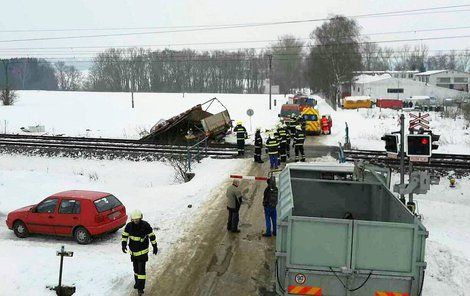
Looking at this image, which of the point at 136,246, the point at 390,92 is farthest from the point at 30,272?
the point at 390,92

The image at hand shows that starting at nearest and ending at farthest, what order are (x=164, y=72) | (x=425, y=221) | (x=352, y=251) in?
(x=352, y=251) → (x=425, y=221) → (x=164, y=72)

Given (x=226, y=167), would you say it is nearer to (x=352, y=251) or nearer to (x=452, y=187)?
(x=452, y=187)

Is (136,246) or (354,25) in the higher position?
(354,25)

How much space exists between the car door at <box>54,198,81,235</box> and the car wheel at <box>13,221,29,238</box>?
Result: 42.8 inches

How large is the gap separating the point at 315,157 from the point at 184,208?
956cm

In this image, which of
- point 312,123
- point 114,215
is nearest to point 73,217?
point 114,215

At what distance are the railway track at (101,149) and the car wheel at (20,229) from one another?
10242 mm

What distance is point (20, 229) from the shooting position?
12.6 m

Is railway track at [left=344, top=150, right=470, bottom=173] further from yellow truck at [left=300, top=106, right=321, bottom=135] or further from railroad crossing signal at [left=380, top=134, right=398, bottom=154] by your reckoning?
railroad crossing signal at [left=380, top=134, right=398, bottom=154]

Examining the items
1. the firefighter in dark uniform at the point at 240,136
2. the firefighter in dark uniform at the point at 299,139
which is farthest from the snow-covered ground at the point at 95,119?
the firefighter in dark uniform at the point at 299,139

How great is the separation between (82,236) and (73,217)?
52 cm

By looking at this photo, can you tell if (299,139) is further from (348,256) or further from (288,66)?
(288,66)

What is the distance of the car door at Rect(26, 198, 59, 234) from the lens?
12.1 metres

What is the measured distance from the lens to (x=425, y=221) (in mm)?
15812
